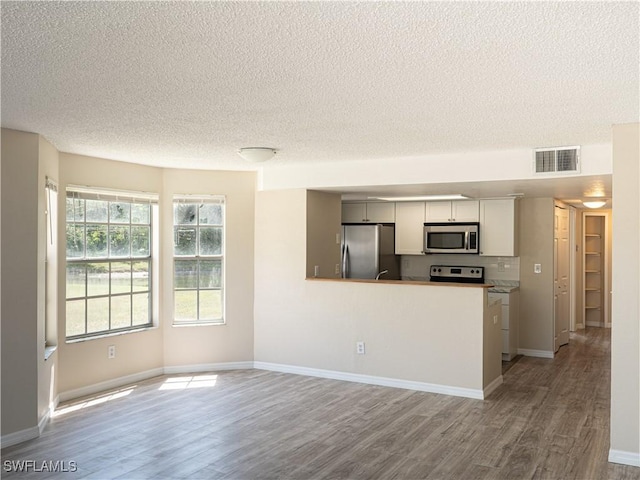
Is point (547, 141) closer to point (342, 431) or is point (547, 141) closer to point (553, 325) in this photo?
point (342, 431)

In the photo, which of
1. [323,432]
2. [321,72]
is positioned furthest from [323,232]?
[321,72]

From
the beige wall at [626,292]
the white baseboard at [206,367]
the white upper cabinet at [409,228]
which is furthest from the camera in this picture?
the white upper cabinet at [409,228]

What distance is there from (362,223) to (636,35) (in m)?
5.65

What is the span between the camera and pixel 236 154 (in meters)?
5.23

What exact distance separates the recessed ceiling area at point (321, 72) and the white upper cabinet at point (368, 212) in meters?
3.40

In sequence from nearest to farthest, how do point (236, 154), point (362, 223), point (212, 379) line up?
point (236, 154) → point (212, 379) → point (362, 223)

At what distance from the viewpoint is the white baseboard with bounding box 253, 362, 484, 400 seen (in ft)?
17.4

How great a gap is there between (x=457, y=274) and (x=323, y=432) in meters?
4.04

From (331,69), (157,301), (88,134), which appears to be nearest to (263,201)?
(157,301)

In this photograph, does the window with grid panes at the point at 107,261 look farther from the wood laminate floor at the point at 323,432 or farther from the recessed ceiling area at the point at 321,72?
the recessed ceiling area at the point at 321,72

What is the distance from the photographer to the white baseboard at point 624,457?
145 inches

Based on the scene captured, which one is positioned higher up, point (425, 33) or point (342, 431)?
point (425, 33)

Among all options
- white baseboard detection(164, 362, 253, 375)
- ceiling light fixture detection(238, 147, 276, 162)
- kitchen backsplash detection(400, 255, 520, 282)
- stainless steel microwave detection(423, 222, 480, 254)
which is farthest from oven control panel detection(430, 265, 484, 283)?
ceiling light fixture detection(238, 147, 276, 162)
